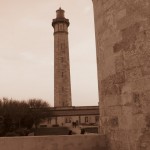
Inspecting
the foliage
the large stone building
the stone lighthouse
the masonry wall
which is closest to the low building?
the large stone building

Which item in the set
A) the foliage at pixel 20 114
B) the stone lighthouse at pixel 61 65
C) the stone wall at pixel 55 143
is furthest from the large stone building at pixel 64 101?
the stone wall at pixel 55 143

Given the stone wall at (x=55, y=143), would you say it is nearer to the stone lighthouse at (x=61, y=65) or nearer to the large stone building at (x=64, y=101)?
the large stone building at (x=64, y=101)

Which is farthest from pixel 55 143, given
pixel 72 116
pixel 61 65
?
pixel 61 65

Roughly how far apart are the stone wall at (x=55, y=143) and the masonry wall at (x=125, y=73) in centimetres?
32

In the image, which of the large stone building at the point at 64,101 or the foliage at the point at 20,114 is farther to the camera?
the large stone building at the point at 64,101

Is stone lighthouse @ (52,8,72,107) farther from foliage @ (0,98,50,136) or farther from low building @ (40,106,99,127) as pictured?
foliage @ (0,98,50,136)

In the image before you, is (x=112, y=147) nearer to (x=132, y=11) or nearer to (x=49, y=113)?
(x=132, y=11)

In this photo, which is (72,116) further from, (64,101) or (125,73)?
(125,73)

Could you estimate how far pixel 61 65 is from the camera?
5106 cm

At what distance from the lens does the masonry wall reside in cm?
455

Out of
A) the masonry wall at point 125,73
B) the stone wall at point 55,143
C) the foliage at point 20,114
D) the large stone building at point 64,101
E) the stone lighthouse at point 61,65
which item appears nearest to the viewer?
the masonry wall at point 125,73

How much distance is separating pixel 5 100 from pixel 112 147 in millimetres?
36224

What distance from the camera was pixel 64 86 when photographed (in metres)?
50.0

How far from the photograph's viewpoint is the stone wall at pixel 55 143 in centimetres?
510
